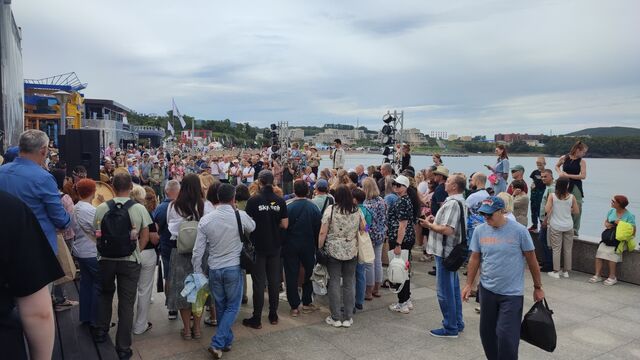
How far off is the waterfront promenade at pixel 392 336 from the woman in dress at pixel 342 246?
26 cm

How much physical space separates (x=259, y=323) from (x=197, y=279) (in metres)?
1.17

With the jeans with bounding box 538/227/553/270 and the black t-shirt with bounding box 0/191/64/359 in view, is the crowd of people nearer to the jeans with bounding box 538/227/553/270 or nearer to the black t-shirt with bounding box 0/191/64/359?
the jeans with bounding box 538/227/553/270

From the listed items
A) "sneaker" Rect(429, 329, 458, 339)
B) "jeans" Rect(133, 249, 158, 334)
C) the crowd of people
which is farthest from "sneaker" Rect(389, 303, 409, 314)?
"jeans" Rect(133, 249, 158, 334)

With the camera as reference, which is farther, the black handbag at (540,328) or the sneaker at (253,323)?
the sneaker at (253,323)

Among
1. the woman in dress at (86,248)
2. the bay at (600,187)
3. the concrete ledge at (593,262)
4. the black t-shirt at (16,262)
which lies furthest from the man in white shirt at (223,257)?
the concrete ledge at (593,262)

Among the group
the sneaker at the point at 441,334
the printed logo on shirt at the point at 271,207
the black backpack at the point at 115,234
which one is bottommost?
the sneaker at the point at 441,334

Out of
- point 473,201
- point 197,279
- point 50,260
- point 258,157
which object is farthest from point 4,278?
point 258,157

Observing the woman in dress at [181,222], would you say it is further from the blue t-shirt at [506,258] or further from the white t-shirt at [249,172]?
the white t-shirt at [249,172]

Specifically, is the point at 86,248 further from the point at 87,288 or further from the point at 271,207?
the point at 271,207

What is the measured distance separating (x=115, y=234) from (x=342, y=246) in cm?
248

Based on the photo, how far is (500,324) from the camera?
137 inches

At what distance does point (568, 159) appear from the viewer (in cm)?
798

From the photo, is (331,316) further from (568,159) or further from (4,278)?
(568,159)

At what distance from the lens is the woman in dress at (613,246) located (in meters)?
6.50
